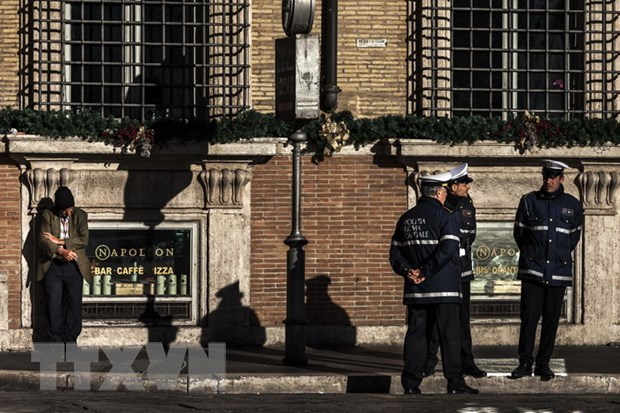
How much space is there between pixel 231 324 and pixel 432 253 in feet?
17.8

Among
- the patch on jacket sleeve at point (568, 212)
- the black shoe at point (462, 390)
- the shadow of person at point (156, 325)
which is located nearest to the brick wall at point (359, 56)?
the shadow of person at point (156, 325)

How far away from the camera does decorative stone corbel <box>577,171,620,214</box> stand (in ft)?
63.5

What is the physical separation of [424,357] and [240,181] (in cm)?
525

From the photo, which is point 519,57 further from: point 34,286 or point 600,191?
point 34,286

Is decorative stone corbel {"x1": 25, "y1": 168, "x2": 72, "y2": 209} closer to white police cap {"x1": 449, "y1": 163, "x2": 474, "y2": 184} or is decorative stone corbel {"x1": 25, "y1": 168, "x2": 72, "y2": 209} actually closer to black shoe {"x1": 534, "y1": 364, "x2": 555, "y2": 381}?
white police cap {"x1": 449, "y1": 163, "x2": 474, "y2": 184}

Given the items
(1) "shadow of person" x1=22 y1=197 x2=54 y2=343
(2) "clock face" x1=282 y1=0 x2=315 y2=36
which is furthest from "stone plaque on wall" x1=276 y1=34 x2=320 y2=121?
(1) "shadow of person" x1=22 y1=197 x2=54 y2=343

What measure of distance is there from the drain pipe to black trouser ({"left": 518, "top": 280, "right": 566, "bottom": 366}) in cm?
441

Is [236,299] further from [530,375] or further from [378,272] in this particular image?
[530,375]

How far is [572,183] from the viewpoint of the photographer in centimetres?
1945

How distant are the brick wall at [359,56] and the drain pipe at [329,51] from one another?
0.51 ft

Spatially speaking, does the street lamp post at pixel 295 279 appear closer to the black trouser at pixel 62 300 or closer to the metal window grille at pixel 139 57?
the black trouser at pixel 62 300

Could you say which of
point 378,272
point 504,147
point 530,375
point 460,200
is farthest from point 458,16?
point 530,375

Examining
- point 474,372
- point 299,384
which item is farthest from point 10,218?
point 474,372

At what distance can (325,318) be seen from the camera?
19125 mm
